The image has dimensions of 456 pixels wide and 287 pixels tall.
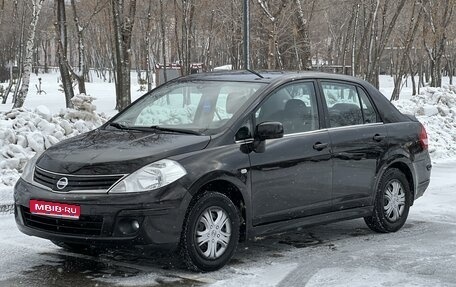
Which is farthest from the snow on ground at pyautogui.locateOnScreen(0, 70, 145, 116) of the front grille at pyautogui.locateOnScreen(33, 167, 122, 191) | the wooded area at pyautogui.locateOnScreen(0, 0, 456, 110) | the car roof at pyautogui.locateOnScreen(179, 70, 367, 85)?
the front grille at pyautogui.locateOnScreen(33, 167, 122, 191)

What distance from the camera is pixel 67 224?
17.3 ft

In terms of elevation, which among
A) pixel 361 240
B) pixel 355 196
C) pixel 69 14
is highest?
pixel 69 14

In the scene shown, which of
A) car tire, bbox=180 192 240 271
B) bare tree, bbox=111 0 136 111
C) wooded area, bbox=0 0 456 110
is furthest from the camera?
wooded area, bbox=0 0 456 110

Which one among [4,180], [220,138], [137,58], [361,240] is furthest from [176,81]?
[137,58]

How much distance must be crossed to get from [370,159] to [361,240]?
809mm

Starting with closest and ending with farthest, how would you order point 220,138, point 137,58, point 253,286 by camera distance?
point 253,286 < point 220,138 < point 137,58

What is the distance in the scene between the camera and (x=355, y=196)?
6.77 meters

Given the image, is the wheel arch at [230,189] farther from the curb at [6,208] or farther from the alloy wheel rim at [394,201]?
the curb at [6,208]

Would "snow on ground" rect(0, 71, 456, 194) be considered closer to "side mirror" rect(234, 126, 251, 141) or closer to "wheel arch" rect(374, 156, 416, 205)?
"side mirror" rect(234, 126, 251, 141)

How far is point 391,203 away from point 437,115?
1026 centimetres

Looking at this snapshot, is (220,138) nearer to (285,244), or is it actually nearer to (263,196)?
(263,196)

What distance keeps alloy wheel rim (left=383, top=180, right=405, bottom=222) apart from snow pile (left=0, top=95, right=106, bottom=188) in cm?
474

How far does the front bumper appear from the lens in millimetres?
5086

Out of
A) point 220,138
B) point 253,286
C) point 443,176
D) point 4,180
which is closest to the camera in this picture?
point 253,286
